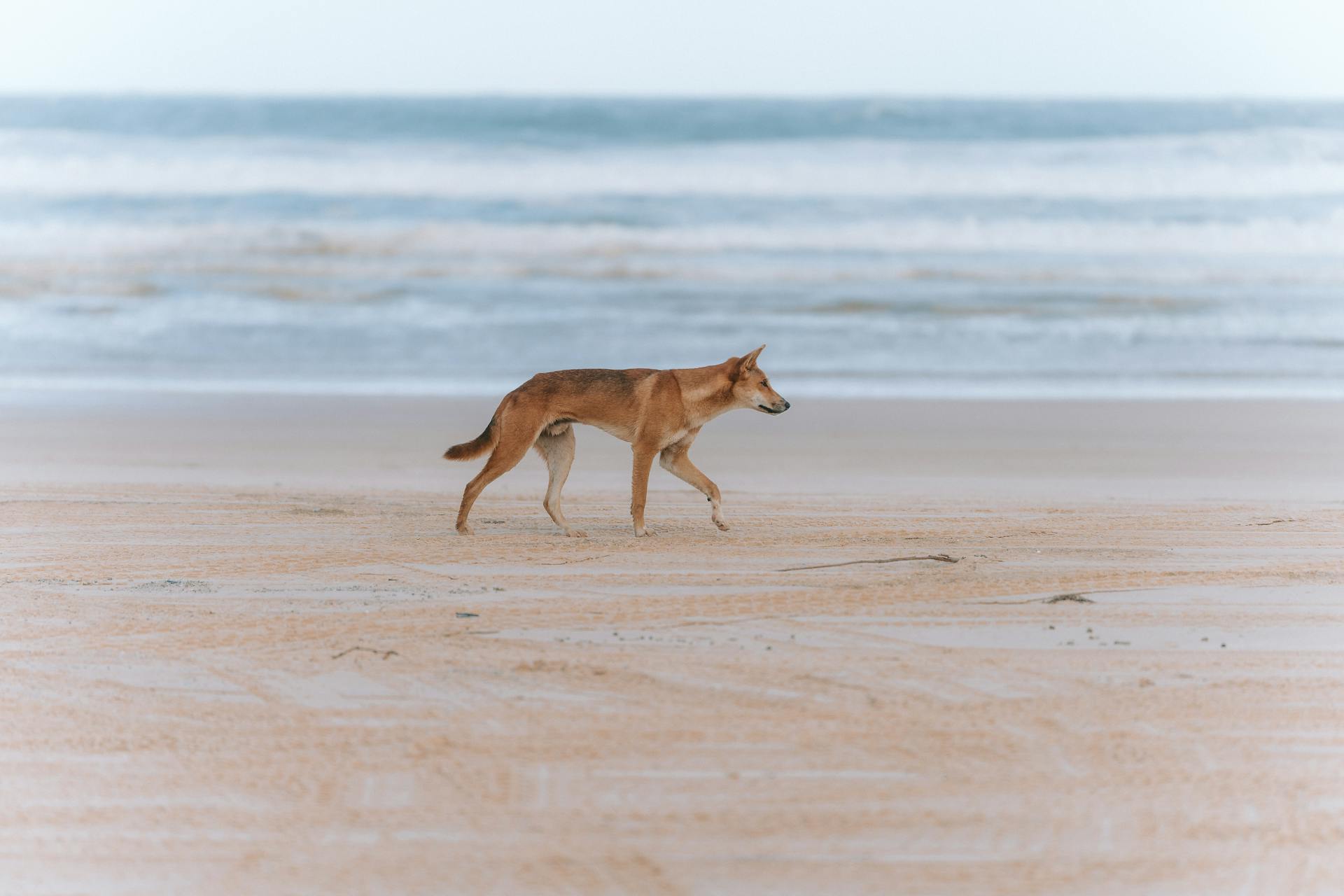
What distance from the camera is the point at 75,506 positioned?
25.5ft

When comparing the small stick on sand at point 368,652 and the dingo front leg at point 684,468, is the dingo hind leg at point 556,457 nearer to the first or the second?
the dingo front leg at point 684,468

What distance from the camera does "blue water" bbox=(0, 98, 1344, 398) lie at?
1605cm

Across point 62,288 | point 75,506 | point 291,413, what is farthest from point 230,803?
point 62,288

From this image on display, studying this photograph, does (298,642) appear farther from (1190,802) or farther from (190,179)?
(190,179)

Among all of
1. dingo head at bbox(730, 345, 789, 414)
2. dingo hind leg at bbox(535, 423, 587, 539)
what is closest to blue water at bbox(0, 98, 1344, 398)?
dingo head at bbox(730, 345, 789, 414)

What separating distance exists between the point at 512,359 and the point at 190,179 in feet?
44.6

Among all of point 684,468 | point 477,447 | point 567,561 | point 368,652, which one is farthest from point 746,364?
point 368,652

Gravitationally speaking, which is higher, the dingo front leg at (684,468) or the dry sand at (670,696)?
the dingo front leg at (684,468)

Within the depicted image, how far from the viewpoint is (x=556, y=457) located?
24.7ft

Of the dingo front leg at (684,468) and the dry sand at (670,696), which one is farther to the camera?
the dingo front leg at (684,468)

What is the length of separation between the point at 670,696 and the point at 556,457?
11.2 ft

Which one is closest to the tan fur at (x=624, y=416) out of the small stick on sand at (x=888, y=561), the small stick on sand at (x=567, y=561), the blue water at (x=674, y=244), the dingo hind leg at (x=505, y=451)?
the dingo hind leg at (x=505, y=451)

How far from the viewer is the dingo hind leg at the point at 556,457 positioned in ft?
24.1

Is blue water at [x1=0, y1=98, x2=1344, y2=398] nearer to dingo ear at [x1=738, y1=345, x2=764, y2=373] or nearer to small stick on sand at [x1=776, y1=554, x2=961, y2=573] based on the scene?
dingo ear at [x1=738, y1=345, x2=764, y2=373]
